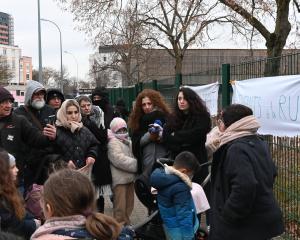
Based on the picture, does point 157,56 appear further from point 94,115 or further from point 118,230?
point 118,230

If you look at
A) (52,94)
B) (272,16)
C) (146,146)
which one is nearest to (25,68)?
(272,16)

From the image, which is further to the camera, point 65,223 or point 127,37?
point 127,37

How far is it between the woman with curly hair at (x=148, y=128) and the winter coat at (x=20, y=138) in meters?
1.11

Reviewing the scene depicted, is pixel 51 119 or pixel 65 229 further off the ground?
pixel 51 119

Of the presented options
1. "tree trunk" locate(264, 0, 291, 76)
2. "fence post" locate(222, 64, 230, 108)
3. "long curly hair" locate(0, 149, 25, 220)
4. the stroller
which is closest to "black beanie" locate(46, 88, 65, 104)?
the stroller

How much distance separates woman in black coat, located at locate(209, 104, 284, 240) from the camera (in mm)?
3518

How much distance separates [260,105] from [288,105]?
0.56 meters

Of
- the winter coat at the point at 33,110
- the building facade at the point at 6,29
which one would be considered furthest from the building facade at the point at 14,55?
the winter coat at the point at 33,110

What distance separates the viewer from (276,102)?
4781 mm

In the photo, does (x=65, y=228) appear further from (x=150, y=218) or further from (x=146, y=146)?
(x=146, y=146)

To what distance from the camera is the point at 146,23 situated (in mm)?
24531

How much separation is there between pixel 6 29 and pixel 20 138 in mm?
150661

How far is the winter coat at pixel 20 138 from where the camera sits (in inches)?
191

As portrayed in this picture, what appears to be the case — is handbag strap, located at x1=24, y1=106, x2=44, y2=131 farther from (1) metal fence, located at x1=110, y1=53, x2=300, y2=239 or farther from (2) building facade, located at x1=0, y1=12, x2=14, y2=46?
(2) building facade, located at x1=0, y1=12, x2=14, y2=46
